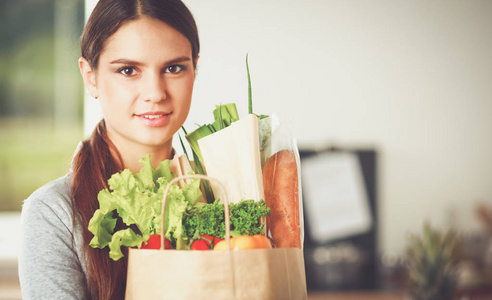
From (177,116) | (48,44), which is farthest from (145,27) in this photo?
(48,44)

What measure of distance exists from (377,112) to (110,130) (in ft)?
10.8

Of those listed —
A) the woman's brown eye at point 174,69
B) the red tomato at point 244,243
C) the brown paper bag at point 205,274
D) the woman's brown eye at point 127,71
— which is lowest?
the brown paper bag at point 205,274

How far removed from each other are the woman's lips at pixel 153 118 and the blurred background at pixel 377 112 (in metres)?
2.18

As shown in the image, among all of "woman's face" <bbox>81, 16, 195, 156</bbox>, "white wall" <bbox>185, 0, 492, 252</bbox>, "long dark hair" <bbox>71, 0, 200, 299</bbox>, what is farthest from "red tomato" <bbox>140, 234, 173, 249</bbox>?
"white wall" <bbox>185, 0, 492, 252</bbox>

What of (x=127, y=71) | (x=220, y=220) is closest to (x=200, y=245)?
(x=220, y=220)

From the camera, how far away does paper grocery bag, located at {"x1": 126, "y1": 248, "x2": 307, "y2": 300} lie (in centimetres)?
78

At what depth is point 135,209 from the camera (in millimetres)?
886

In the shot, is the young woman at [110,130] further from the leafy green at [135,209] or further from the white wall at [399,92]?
the white wall at [399,92]

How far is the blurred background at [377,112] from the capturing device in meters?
3.79

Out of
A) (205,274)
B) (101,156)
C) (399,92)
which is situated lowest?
(205,274)

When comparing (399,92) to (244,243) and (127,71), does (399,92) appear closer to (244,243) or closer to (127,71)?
(127,71)

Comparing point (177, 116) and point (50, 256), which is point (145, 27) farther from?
point (50, 256)

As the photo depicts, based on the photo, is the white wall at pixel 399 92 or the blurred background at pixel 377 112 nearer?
the blurred background at pixel 377 112

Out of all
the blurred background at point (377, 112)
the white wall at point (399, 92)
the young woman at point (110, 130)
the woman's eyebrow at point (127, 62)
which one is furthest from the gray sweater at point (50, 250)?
the white wall at point (399, 92)
